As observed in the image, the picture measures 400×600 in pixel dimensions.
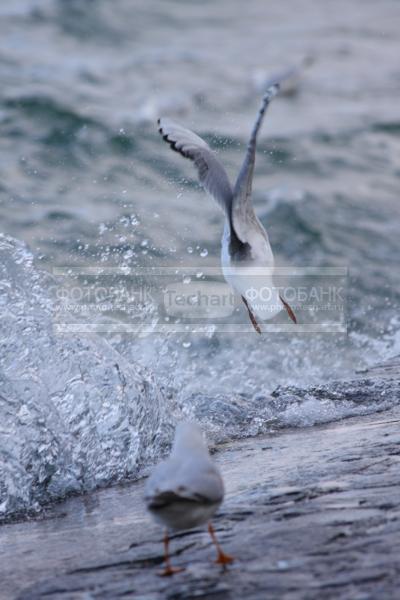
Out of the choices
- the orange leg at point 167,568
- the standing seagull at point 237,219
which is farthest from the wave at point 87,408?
the orange leg at point 167,568

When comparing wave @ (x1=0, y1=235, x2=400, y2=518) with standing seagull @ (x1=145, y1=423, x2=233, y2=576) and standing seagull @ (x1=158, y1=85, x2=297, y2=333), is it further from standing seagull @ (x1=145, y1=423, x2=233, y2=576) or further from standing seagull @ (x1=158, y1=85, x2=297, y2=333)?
standing seagull @ (x1=145, y1=423, x2=233, y2=576)

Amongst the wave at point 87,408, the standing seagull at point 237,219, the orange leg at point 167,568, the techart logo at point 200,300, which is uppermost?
the standing seagull at point 237,219

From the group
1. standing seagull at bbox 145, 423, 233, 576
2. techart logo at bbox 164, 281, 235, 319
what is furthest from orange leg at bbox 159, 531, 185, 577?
techart logo at bbox 164, 281, 235, 319

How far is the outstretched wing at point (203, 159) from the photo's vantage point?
4.91 meters

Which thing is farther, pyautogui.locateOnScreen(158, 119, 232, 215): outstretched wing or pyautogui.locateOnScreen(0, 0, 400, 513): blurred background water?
pyautogui.locateOnScreen(0, 0, 400, 513): blurred background water

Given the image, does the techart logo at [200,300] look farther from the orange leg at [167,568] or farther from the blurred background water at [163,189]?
the orange leg at [167,568]

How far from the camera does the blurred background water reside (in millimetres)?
5113

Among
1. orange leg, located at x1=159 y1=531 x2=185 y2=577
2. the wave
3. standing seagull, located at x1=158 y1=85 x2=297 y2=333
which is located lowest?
orange leg, located at x1=159 y1=531 x2=185 y2=577

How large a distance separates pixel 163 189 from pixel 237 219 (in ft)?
19.2

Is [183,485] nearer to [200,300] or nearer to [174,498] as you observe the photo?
[174,498]

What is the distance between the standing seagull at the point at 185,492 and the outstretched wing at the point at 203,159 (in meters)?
2.00

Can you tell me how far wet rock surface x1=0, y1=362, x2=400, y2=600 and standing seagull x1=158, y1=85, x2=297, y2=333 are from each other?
948 mm

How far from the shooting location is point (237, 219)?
4.80 metres

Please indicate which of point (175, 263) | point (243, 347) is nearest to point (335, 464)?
point (243, 347)
